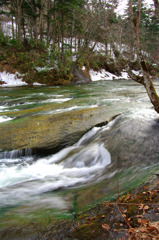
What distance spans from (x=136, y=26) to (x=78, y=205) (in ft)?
13.7

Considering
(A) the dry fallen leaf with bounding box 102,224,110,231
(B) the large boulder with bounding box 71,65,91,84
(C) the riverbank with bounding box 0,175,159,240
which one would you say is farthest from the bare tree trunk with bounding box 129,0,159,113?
(B) the large boulder with bounding box 71,65,91,84

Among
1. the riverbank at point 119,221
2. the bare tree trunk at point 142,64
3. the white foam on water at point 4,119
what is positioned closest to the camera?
the riverbank at point 119,221

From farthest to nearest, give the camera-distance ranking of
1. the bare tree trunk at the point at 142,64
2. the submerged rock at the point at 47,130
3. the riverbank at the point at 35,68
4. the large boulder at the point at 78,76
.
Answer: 1. the large boulder at the point at 78,76
2. the riverbank at the point at 35,68
3. the submerged rock at the point at 47,130
4. the bare tree trunk at the point at 142,64

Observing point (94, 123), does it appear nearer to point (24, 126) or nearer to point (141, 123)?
point (141, 123)

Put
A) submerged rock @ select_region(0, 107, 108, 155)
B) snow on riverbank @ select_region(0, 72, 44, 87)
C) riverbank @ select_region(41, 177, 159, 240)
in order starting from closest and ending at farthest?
1. riverbank @ select_region(41, 177, 159, 240)
2. submerged rock @ select_region(0, 107, 108, 155)
3. snow on riverbank @ select_region(0, 72, 44, 87)

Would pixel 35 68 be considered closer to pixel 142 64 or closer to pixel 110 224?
pixel 142 64

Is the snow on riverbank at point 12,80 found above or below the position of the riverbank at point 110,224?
above

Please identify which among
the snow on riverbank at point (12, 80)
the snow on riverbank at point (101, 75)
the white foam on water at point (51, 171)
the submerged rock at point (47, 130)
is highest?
the snow on riverbank at point (101, 75)

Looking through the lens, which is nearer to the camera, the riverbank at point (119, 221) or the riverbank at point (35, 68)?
the riverbank at point (119, 221)

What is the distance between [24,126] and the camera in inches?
230

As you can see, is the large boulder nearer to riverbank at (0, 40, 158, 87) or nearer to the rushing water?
riverbank at (0, 40, 158, 87)

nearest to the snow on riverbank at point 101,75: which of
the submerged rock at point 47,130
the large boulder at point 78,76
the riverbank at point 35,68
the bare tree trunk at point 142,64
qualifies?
the riverbank at point 35,68

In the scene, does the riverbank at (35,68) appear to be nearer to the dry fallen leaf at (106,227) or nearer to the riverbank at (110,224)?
the riverbank at (110,224)

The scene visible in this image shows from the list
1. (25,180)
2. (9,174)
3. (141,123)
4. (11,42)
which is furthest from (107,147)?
(11,42)
